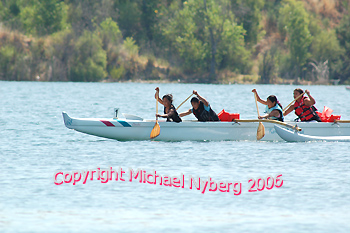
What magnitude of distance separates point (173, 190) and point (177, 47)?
68.2 m

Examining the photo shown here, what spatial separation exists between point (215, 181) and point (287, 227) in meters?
3.43

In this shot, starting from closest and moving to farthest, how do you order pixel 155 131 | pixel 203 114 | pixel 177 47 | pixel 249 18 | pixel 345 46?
pixel 155 131, pixel 203 114, pixel 345 46, pixel 177 47, pixel 249 18

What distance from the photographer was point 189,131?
18703 mm

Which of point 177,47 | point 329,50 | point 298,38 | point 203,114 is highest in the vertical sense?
point 298,38

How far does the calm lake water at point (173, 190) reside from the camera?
10.1 metres

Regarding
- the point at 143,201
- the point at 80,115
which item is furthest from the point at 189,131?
the point at 80,115

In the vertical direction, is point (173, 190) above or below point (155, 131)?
below

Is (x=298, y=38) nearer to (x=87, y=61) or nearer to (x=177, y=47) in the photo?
(x=177, y=47)

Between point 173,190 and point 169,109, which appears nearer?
point 173,190

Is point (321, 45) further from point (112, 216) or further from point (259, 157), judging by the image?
point (112, 216)

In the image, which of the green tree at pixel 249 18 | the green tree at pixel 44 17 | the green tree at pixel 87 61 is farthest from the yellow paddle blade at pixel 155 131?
the green tree at pixel 249 18

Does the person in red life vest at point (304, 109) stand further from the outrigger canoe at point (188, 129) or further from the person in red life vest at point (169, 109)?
the person in red life vest at point (169, 109)

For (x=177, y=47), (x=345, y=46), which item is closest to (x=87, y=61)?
(x=177, y=47)

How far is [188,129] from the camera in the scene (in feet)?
61.1
